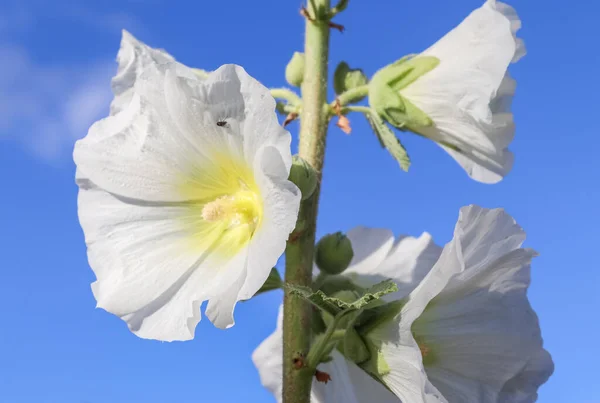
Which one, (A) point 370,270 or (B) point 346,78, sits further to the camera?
(A) point 370,270

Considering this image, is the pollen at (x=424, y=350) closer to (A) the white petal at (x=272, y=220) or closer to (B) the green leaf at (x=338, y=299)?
(B) the green leaf at (x=338, y=299)

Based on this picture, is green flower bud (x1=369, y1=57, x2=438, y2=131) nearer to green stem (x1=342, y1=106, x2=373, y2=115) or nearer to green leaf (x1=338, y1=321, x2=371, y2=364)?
green stem (x1=342, y1=106, x2=373, y2=115)

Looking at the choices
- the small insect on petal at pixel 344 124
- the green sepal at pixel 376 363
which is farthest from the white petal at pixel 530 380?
the small insect on petal at pixel 344 124

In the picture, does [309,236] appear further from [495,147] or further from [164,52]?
[164,52]

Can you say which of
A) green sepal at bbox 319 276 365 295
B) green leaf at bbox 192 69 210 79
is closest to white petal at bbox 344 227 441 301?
green sepal at bbox 319 276 365 295

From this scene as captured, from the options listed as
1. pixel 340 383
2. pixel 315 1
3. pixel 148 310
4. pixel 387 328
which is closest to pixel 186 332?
pixel 148 310

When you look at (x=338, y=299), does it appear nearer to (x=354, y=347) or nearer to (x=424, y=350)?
(x=354, y=347)

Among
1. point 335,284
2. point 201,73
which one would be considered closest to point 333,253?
point 335,284
